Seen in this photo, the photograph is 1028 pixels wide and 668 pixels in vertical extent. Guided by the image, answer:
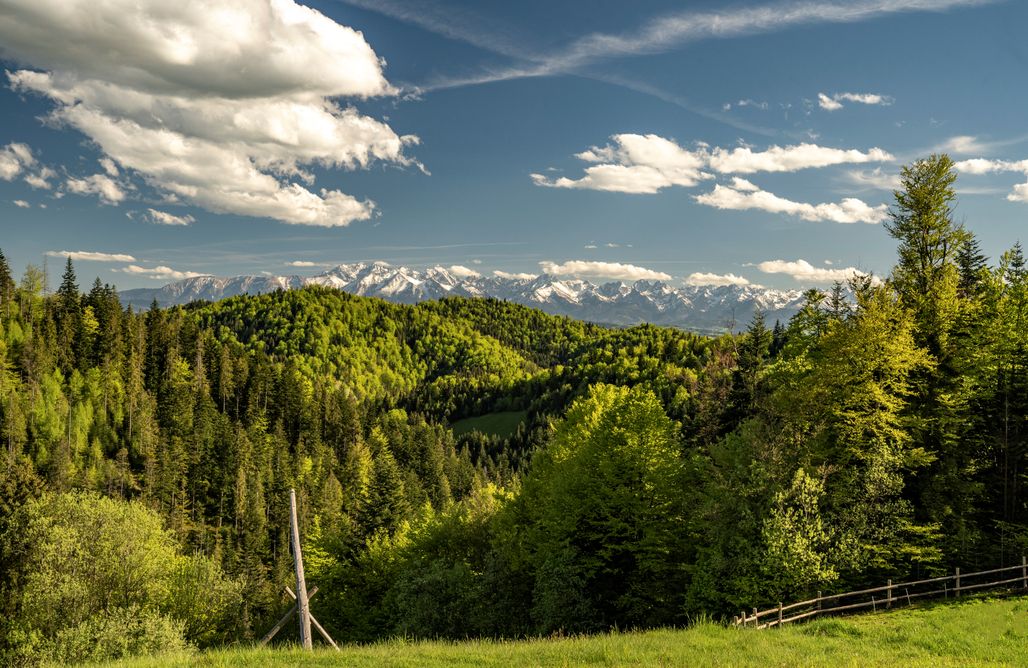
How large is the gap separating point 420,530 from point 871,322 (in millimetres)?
41356

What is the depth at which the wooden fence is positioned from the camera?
2477 centimetres

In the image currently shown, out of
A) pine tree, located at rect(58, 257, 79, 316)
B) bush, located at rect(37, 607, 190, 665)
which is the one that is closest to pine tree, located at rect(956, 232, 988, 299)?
bush, located at rect(37, 607, 190, 665)

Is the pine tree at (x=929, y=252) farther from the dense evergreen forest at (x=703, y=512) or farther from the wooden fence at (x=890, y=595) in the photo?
the wooden fence at (x=890, y=595)

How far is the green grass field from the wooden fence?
4.98ft

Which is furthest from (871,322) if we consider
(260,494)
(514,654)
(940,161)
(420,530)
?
(260,494)

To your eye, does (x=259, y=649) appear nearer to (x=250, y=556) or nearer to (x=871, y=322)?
(x=871, y=322)

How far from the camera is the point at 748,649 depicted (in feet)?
60.5

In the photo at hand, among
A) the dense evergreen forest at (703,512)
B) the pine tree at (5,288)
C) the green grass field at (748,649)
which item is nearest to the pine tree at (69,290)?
the pine tree at (5,288)

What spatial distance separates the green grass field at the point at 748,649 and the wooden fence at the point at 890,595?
4.98 ft

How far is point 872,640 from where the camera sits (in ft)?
68.0

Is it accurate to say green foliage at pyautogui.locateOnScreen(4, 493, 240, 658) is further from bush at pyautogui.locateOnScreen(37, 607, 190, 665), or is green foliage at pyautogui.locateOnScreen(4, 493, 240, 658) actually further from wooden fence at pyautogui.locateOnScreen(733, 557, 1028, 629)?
wooden fence at pyautogui.locateOnScreen(733, 557, 1028, 629)

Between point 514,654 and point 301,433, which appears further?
point 301,433

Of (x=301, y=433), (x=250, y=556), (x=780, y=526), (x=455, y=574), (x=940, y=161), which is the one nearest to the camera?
(x=780, y=526)

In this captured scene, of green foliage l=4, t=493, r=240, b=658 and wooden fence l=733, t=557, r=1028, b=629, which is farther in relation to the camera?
green foliage l=4, t=493, r=240, b=658
